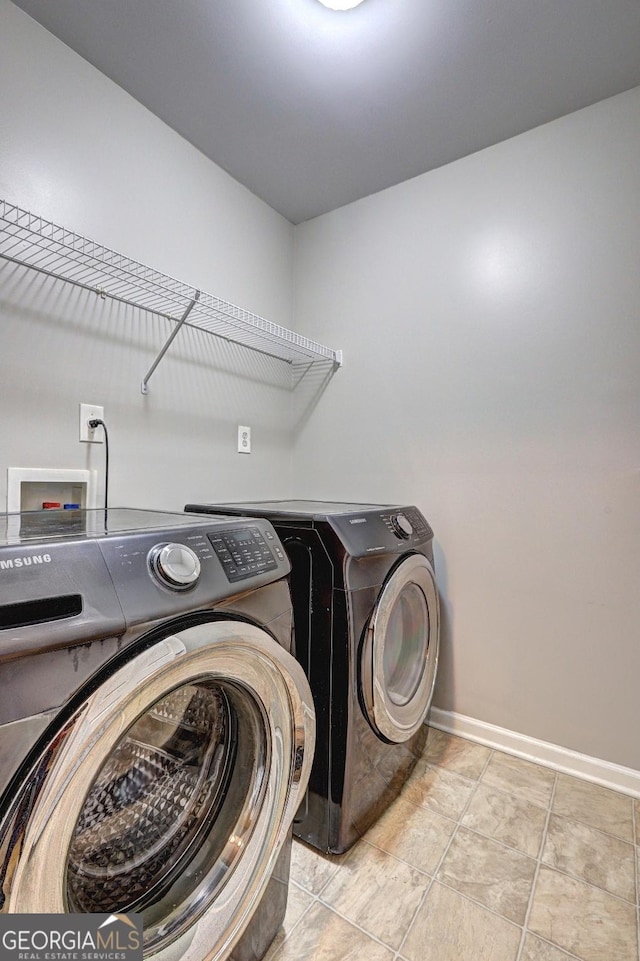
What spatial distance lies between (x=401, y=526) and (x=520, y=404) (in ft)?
2.34

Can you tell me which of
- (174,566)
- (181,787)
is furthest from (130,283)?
(181,787)

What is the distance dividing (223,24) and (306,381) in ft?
4.38

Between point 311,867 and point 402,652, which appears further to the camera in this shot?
point 402,652

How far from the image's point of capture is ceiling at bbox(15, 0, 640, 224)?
4.23ft

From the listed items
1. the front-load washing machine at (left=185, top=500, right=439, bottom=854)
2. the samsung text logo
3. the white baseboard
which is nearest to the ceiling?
the front-load washing machine at (left=185, top=500, right=439, bottom=854)

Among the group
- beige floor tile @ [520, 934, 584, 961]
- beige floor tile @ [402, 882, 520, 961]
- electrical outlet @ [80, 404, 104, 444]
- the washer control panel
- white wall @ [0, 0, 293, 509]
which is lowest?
beige floor tile @ [520, 934, 584, 961]

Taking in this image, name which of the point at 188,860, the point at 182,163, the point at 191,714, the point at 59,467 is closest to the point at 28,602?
the point at 191,714

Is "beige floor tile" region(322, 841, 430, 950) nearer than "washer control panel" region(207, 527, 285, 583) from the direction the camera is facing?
No

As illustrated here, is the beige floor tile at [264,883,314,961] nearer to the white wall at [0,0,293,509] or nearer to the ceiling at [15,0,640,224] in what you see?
the white wall at [0,0,293,509]

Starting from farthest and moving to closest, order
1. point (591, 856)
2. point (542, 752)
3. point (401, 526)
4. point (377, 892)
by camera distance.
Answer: point (542, 752), point (401, 526), point (591, 856), point (377, 892)

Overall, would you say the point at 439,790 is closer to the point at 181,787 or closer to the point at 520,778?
the point at 520,778

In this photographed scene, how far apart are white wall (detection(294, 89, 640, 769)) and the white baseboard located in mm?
34

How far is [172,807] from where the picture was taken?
2.97 ft

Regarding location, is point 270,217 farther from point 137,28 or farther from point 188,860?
point 188,860
